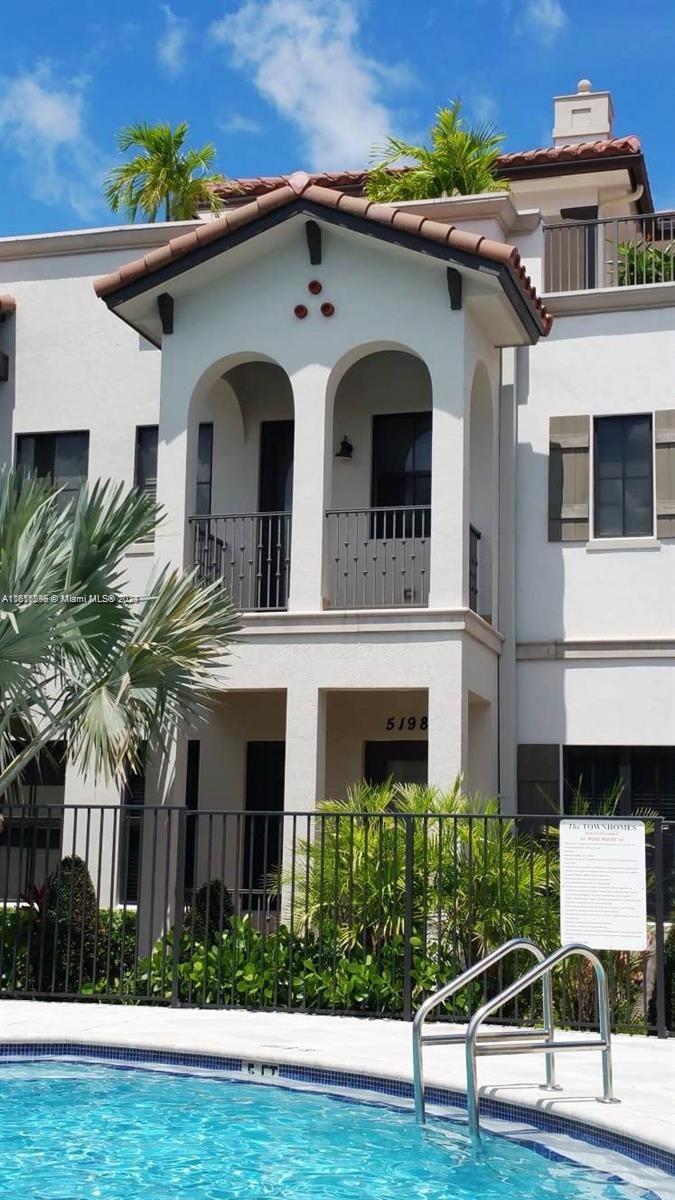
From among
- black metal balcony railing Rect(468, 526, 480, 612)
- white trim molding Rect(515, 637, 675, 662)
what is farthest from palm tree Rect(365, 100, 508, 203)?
white trim molding Rect(515, 637, 675, 662)

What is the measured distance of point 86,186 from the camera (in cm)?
2241

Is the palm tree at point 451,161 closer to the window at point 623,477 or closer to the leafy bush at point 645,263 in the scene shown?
the leafy bush at point 645,263

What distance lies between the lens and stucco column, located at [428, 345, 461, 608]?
51.9 ft

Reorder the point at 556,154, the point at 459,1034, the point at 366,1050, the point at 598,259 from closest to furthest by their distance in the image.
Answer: the point at 459,1034 < the point at 366,1050 < the point at 598,259 < the point at 556,154

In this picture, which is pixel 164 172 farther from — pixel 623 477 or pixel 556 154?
pixel 623 477

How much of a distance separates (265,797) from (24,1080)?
27.9 feet

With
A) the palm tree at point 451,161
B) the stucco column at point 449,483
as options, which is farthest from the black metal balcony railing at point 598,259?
the stucco column at point 449,483

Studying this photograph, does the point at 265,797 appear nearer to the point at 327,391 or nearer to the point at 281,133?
the point at 327,391

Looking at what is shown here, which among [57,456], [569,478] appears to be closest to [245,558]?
[57,456]

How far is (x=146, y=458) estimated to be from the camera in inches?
774

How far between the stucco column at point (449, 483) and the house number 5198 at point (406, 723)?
3.04 metres

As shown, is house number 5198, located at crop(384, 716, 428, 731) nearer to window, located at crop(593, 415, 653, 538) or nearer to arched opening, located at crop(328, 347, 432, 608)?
arched opening, located at crop(328, 347, 432, 608)

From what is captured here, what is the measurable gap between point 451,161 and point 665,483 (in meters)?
5.79

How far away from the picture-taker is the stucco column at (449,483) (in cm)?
1582
